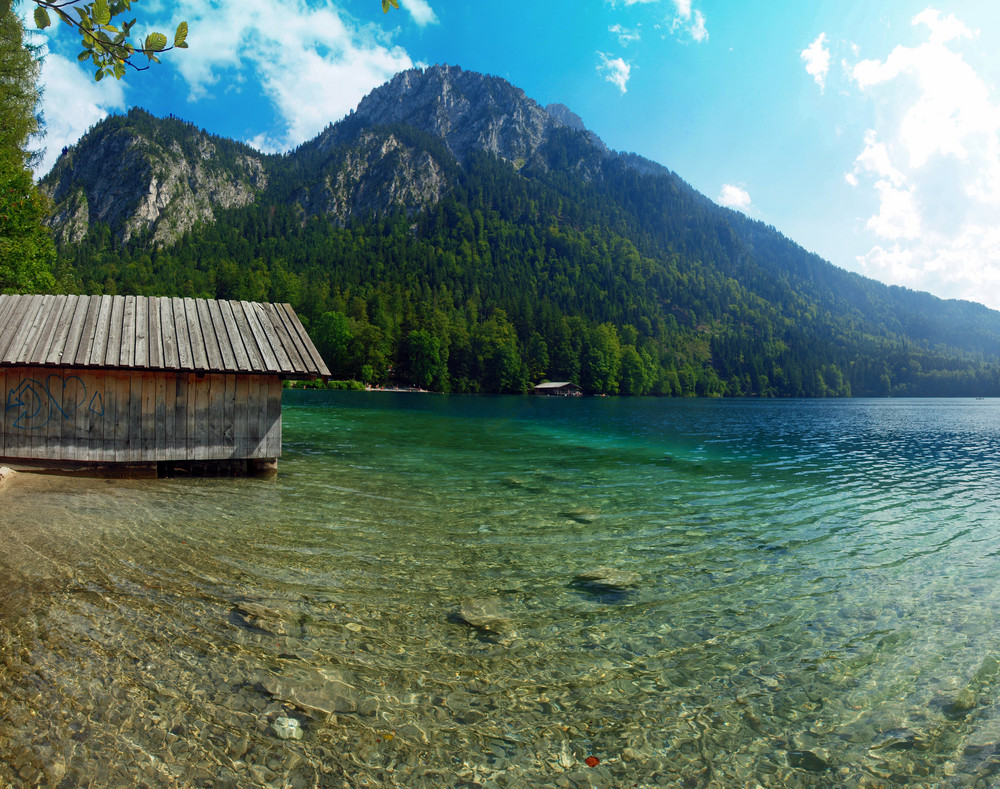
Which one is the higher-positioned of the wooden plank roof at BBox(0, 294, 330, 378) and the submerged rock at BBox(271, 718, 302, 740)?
the wooden plank roof at BBox(0, 294, 330, 378)

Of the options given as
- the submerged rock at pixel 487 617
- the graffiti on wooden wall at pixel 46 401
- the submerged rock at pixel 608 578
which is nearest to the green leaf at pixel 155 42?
the submerged rock at pixel 487 617

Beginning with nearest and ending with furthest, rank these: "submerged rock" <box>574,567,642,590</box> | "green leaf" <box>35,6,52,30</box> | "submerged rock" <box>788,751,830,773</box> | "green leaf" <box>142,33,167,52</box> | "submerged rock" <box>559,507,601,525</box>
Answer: "green leaf" <box>35,6,52,30</box>, "green leaf" <box>142,33,167,52</box>, "submerged rock" <box>788,751,830,773</box>, "submerged rock" <box>574,567,642,590</box>, "submerged rock" <box>559,507,601,525</box>

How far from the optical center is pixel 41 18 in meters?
3.29

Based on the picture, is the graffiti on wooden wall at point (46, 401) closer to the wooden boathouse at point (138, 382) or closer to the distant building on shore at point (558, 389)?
the wooden boathouse at point (138, 382)

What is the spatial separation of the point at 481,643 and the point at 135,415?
13204mm

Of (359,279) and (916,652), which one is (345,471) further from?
(359,279)

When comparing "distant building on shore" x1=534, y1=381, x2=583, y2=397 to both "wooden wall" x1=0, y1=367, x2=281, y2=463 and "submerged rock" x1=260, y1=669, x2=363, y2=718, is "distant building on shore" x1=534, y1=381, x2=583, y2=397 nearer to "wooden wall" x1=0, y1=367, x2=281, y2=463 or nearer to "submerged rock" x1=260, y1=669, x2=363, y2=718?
"wooden wall" x1=0, y1=367, x2=281, y2=463

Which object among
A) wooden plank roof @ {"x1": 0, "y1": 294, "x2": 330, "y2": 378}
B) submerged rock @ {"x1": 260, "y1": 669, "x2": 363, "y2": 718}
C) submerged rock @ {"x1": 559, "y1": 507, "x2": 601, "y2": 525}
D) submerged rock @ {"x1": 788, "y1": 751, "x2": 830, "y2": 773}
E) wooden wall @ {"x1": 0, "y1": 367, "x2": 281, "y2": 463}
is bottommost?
submerged rock @ {"x1": 559, "y1": 507, "x2": 601, "y2": 525}

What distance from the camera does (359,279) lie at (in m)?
170

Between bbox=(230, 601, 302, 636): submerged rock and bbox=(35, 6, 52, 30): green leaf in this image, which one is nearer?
bbox=(35, 6, 52, 30): green leaf

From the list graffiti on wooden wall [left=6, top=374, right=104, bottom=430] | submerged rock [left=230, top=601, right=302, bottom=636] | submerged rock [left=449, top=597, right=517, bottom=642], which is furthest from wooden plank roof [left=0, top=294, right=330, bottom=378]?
submerged rock [left=449, top=597, right=517, bottom=642]

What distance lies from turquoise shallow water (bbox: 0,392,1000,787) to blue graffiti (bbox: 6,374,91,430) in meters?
1.67

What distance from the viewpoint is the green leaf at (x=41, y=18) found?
324cm

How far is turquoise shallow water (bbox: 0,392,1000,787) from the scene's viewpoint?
417 centimetres
